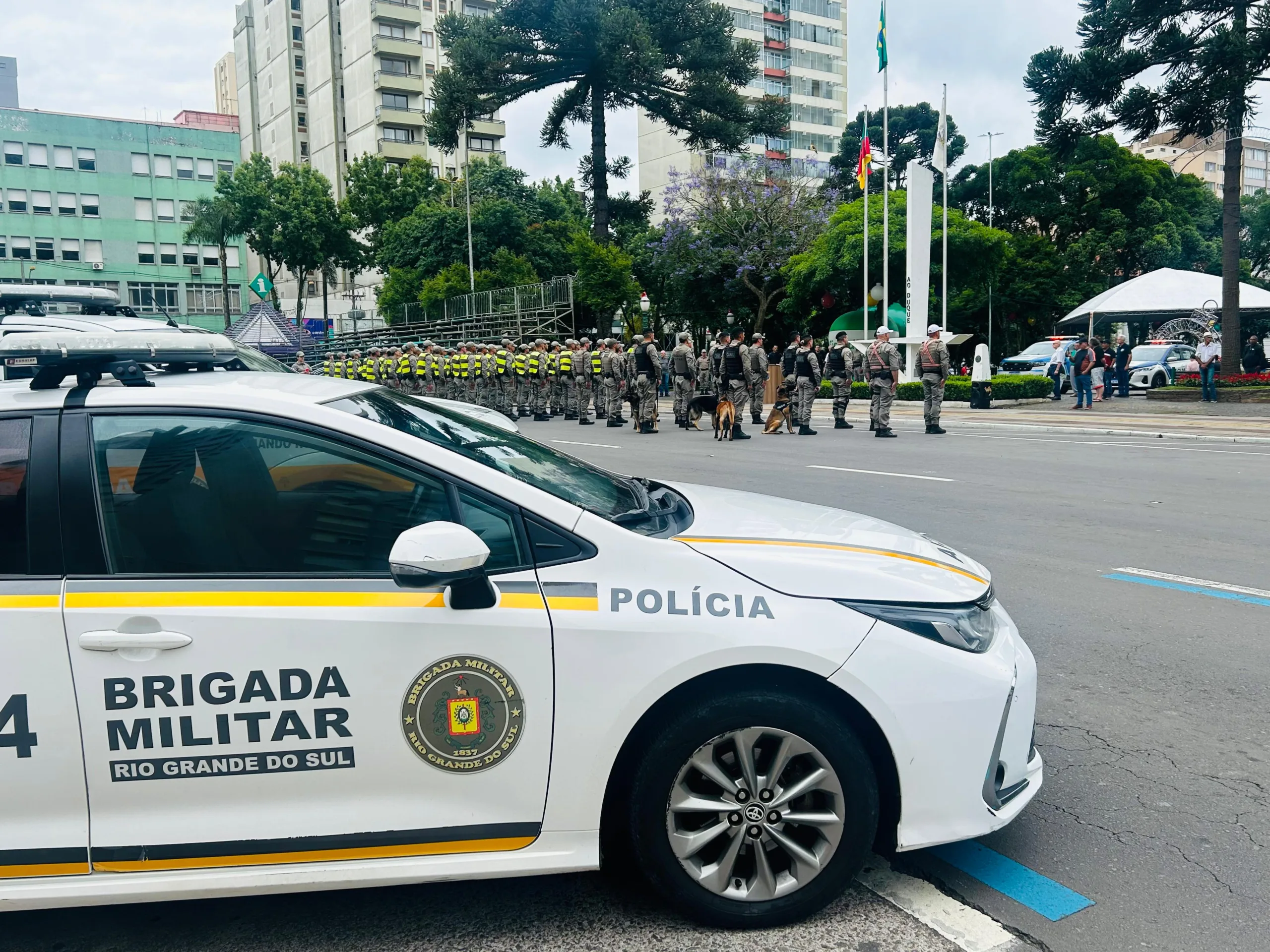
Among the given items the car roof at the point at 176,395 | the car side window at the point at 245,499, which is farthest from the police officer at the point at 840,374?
the car side window at the point at 245,499

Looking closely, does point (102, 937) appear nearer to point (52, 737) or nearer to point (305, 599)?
point (52, 737)

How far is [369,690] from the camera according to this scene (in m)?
2.77

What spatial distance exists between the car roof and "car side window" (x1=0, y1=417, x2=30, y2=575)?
3.5 inches

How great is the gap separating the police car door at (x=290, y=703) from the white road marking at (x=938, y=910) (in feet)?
3.62

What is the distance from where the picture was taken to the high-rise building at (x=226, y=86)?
109 meters

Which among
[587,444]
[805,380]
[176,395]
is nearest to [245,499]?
[176,395]

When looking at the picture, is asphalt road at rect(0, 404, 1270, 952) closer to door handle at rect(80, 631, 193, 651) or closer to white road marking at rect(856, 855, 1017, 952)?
white road marking at rect(856, 855, 1017, 952)

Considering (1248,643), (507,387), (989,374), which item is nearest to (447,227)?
(507,387)

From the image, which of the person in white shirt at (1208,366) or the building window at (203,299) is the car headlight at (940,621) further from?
the building window at (203,299)

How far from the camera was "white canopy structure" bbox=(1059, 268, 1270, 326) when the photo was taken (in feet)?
102

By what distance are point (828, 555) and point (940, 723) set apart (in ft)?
1.85

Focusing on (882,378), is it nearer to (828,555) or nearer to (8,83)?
(828,555)

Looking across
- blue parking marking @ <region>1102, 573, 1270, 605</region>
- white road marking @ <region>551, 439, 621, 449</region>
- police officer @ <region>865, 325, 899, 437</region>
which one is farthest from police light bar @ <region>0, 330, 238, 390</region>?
police officer @ <region>865, 325, 899, 437</region>

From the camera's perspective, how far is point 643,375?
20547 millimetres
